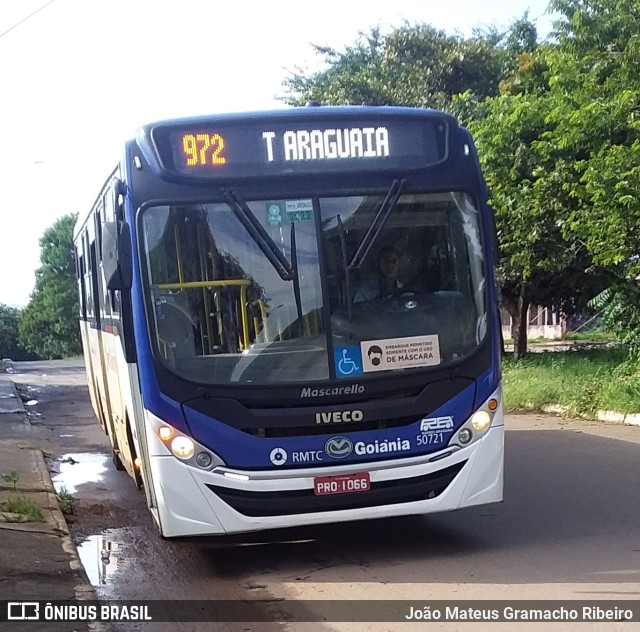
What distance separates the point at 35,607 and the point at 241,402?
185 cm

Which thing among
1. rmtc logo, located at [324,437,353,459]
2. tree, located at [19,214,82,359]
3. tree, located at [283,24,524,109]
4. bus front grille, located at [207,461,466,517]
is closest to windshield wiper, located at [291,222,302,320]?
rmtc logo, located at [324,437,353,459]

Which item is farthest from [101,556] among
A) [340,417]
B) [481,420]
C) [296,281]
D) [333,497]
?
[481,420]

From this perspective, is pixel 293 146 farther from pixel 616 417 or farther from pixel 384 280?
pixel 616 417

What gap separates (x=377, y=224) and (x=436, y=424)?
4.87 ft

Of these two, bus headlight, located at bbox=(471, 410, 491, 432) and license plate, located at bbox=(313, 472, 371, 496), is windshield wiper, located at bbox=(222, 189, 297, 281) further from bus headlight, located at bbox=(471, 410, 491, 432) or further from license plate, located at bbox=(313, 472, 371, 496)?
bus headlight, located at bbox=(471, 410, 491, 432)

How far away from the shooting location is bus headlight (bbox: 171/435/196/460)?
6934 millimetres

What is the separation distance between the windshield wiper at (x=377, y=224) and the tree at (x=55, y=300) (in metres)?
70.5

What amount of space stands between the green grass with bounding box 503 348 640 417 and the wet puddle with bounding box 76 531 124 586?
28.3 feet

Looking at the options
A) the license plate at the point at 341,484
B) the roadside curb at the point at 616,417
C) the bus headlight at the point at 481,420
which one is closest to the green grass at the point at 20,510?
the license plate at the point at 341,484

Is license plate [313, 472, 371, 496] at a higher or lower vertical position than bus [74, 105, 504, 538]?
lower

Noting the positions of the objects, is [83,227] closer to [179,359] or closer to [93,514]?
[93,514]

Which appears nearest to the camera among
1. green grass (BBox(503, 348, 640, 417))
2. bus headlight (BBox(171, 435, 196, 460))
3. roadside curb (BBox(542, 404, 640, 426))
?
bus headlight (BBox(171, 435, 196, 460))

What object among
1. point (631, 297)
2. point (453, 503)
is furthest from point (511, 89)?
point (453, 503)

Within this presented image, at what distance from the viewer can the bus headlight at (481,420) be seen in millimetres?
7285
